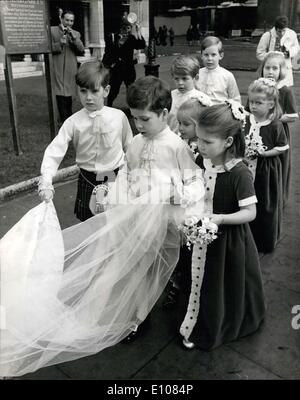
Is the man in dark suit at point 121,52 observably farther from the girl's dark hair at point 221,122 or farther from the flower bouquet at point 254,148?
the girl's dark hair at point 221,122

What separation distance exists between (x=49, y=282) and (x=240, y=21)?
55.6 metres

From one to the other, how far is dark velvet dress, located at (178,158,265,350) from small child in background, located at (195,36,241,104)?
1.94 meters

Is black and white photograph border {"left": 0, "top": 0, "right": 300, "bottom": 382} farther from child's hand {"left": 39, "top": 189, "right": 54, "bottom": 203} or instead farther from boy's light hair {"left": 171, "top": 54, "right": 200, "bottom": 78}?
boy's light hair {"left": 171, "top": 54, "right": 200, "bottom": 78}

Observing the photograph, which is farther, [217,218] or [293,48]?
[293,48]

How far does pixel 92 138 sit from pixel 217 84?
1.94m

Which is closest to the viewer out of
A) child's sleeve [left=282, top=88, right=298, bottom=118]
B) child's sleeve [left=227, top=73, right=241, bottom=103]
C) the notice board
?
child's sleeve [left=282, top=88, right=298, bottom=118]

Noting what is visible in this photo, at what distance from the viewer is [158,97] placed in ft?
8.41

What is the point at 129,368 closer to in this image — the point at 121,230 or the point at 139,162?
the point at 121,230

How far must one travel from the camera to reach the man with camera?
7508 mm

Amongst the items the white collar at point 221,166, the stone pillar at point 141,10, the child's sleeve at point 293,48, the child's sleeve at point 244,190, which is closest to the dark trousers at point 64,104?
the child's sleeve at point 293,48

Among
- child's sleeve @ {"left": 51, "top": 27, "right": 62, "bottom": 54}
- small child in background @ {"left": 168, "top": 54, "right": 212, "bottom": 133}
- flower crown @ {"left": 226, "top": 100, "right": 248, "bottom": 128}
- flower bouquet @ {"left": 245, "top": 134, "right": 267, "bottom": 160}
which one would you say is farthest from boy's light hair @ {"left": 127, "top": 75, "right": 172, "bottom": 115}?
child's sleeve @ {"left": 51, "top": 27, "right": 62, "bottom": 54}

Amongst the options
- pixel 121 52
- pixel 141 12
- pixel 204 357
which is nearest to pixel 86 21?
pixel 141 12

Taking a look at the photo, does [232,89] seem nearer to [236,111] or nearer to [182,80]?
[182,80]

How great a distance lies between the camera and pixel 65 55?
303 inches
